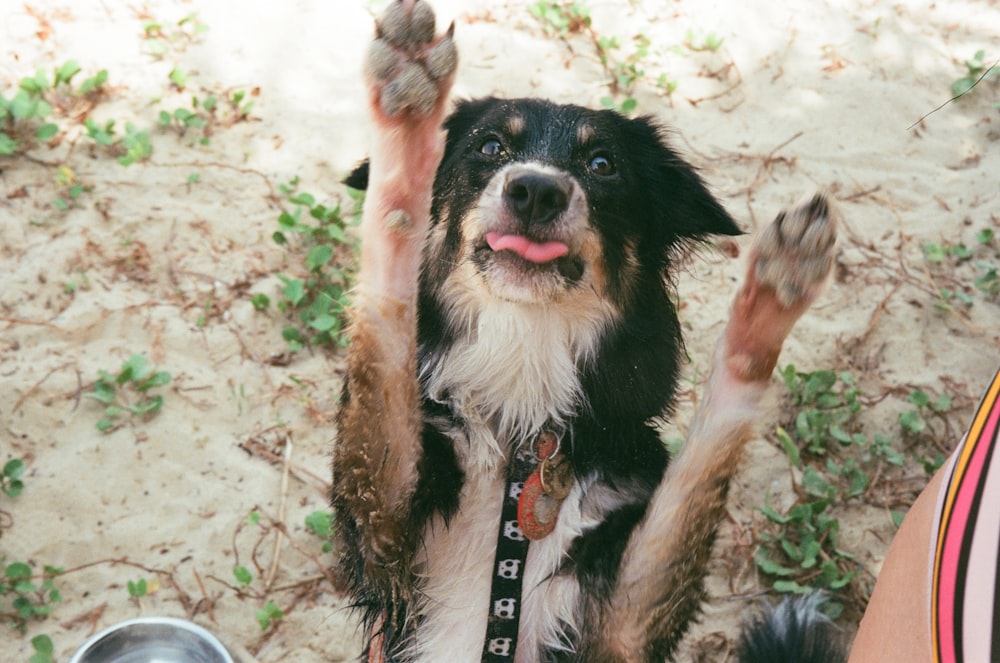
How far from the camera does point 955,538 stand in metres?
1.24

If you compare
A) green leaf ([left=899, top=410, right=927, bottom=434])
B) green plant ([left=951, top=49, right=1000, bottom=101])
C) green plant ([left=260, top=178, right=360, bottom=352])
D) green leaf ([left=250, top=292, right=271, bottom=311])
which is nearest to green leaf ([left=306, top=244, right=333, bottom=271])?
green plant ([left=260, top=178, right=360, bottom=352])

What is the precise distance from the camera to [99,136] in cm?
396

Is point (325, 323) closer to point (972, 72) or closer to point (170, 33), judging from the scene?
point (170, 33)

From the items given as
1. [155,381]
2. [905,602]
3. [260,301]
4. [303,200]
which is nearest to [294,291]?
[260,301]

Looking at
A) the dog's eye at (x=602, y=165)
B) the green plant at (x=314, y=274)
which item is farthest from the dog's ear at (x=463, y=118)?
the green plant at (x=314, y=274)

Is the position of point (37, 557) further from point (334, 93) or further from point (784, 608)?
point (334, 93)

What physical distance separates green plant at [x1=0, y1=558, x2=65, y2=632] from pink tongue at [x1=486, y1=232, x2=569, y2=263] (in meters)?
1.85

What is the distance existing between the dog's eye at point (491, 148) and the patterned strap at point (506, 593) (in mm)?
954

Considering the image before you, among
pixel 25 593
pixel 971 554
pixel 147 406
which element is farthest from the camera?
pixel 147 406

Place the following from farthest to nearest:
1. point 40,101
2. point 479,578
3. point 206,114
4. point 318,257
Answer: point 206,114
point 40,101
point 318,257
point 479,578

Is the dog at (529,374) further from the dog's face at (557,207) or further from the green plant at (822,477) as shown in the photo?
the green plant at (822,477)

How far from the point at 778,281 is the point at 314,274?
7.50 feet

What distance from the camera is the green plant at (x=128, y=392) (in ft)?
10.5

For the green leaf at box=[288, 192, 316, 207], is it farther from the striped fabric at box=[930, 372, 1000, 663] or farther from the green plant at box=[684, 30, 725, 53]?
the striped fabric at box=[930, 372, 1000, 663]
